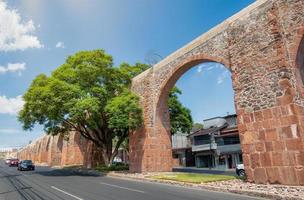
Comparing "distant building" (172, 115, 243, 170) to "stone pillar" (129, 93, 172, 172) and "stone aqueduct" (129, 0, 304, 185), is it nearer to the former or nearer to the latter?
"stone pillar" (129, 93, 172, 172)

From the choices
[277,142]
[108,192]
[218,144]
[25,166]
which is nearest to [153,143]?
[108,192]

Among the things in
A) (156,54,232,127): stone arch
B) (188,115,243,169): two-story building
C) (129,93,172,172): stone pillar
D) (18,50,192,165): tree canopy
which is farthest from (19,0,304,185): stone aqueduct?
(188,115,243,169): two-story building

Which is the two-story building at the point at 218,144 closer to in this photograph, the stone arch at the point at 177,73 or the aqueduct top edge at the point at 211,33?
the stone arch at the point at 177,73

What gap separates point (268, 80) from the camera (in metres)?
12.4

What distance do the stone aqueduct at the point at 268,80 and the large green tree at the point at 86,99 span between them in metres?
8.68

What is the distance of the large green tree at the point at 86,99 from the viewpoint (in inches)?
830

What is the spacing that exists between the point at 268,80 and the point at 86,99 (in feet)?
45.2

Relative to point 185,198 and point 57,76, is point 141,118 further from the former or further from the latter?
point 185,198

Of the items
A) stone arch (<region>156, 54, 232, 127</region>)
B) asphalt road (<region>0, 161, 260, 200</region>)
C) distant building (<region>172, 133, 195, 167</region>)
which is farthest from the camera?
distant building (<region>172, 133, 195, 167</region>)

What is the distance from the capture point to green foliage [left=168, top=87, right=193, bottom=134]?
103 feet

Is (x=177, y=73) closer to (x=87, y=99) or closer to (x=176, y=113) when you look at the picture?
(x=87, y=99)

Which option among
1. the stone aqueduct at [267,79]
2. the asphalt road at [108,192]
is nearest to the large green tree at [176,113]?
the stone aqueduct at [267,79]

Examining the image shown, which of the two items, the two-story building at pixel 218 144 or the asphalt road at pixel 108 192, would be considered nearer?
the asphalt road at pixel 108 192

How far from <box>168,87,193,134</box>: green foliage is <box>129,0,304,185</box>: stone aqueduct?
15.4 metres
